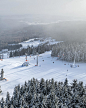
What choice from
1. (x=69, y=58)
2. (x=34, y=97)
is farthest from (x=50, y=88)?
(x=69, y=58)

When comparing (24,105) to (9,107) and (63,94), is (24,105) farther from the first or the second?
(63,94)

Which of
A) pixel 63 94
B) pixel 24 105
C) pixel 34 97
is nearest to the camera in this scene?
pixel 24 105

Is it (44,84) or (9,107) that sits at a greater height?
(44,84)

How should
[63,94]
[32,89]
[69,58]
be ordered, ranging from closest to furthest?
[63,94] < [32,89] < [69,58]

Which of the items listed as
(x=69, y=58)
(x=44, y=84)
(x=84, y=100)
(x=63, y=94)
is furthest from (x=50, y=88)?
(x=69, y=58)

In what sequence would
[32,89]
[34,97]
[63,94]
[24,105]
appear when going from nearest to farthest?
1. [24,105]
2. [34,97]
3. [63,94]
4. [32,89]

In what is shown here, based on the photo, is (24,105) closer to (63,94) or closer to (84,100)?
(63,94)

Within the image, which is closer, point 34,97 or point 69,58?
point 34,97

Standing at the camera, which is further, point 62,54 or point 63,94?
point 62,54

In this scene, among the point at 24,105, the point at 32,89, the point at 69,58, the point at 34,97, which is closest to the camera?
the point at 24,105
